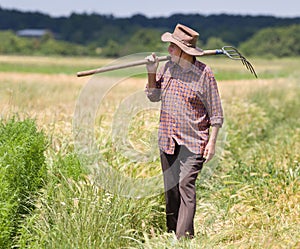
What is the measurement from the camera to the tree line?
270 ft

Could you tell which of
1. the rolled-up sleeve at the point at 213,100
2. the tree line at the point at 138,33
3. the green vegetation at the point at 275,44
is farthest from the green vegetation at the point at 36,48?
the rolled-up sleeve at the point at 213,100

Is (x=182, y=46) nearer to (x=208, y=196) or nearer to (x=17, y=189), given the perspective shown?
(x=17, y=189)

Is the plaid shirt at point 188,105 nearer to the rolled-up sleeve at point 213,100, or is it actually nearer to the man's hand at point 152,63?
the rolled-up sleeve at point 213,100

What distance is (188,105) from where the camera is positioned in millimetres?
4520

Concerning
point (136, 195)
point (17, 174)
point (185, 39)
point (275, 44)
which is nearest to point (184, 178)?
point (136, 195)

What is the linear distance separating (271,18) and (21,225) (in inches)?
4179

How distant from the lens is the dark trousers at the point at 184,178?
4.59 metres

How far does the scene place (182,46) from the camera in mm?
4477

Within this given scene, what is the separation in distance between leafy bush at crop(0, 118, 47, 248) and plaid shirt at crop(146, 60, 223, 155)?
123cm

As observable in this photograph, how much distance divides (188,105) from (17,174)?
1.56 m

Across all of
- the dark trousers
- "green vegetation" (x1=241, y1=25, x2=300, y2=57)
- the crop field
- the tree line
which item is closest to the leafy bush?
the crop field

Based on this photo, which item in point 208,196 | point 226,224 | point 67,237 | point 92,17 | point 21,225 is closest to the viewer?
point 67,237

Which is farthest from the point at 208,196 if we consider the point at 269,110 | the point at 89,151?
the point at 269,110

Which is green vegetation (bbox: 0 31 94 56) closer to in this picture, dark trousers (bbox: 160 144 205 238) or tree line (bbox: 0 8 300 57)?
tree line (bbox: 0 8 300 57)
